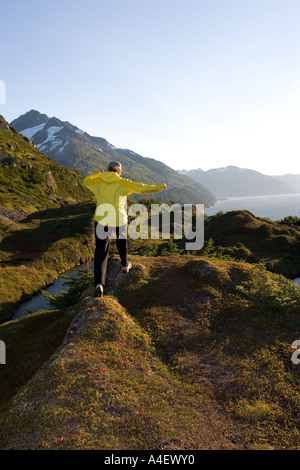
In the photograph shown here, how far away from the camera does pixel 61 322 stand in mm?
14070

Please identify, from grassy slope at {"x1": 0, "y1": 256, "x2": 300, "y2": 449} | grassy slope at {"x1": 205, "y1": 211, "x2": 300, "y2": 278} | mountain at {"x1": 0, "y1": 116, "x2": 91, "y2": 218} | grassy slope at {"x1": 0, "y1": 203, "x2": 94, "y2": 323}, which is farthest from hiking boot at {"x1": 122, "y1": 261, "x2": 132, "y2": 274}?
mountain at {"x1": 0, "y1": 116, "x2": 91, "y2": 218}

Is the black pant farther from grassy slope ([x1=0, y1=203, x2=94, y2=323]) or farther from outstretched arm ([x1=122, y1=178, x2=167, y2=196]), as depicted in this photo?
grassy slope ([x1=0, y1=203, x2=94, y2=323])

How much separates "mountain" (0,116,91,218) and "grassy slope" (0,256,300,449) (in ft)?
282

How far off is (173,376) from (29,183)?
479ft

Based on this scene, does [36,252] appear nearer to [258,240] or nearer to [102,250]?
[258,240]

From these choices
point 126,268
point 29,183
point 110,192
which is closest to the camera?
point 110,192

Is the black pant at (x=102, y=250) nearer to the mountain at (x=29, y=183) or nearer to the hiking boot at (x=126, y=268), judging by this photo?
the hiking boot at (x=126, y=268)

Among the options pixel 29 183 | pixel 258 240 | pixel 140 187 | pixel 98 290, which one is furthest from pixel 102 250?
pixel 29 183

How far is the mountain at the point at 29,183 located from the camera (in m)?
105

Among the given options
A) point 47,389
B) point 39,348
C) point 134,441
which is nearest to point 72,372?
point 47,389

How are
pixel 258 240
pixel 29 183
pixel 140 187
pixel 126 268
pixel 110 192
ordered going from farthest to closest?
pixel 29 183 → pixel 258 240 → pixel 126 268 → pixel 110 192 → pixel 140 187

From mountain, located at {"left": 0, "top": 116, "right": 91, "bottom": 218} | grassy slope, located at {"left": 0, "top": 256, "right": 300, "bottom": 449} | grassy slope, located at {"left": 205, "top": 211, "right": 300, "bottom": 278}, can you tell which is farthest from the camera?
mountain, located at {"left": 0, "top": 116, "right": 91, "bottom": 218}

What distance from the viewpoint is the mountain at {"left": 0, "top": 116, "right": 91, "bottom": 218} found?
104875 mm

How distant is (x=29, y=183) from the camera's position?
134 meters
